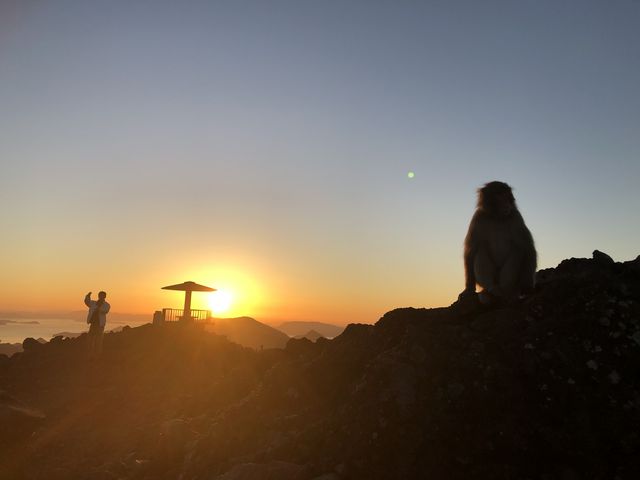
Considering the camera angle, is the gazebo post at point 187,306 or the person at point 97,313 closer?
the person at point 97,313

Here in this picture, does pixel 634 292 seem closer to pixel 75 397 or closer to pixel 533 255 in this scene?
pixel 533 255

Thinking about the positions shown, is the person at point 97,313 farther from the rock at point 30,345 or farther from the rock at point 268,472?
the rock at point 268,472

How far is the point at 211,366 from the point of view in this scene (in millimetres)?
22281

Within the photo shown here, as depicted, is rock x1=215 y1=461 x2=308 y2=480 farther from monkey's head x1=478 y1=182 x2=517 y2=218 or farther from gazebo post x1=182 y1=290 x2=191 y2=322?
gazebo post x1=182 y1=290 x2=191 y2=322

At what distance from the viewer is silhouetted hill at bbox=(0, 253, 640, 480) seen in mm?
5250

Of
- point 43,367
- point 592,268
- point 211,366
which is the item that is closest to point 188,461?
point 592,268

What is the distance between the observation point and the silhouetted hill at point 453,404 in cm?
525

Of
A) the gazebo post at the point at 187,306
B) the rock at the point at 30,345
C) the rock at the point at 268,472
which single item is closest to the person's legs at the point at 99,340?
the rock at the point at 30,345

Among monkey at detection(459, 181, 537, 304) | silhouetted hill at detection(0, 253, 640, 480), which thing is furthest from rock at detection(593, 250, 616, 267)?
monkey at detection(459, 181, 537, 304)

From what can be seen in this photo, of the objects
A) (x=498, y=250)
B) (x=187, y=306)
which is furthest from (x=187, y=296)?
(x=498, y=250)

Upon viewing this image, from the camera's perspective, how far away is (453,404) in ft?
19.0

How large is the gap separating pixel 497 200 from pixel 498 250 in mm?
880

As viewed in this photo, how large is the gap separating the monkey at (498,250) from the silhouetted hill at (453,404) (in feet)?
1.37

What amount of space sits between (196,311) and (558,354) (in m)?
24.2
